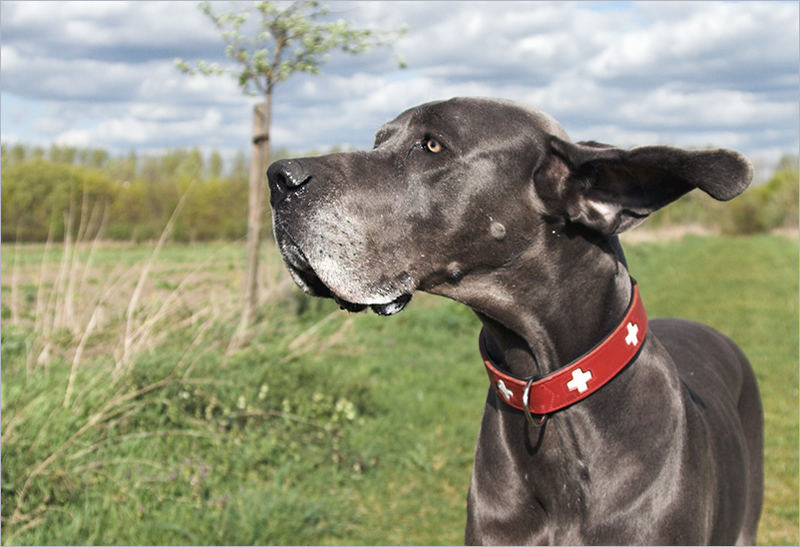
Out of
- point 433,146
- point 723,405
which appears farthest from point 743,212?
point 433,146

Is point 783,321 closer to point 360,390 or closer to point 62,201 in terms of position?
point 360,390

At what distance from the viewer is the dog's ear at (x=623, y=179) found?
7.75 ft

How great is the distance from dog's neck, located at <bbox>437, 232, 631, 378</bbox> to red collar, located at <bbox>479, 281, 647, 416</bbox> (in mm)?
69

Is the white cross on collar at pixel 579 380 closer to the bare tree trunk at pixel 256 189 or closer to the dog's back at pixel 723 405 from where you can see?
the dog's back at pixel 723 405

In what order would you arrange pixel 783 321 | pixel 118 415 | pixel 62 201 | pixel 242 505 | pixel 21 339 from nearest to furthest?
pixel 242 505, pixel 118 415, pixel 21 339, pixel 62 201, pixel 783 321

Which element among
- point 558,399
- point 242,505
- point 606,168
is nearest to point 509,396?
point 558,399

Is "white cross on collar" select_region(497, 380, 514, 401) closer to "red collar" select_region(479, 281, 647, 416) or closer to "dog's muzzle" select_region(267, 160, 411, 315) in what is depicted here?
"red collar" select_region(479, 281, 647, 416)

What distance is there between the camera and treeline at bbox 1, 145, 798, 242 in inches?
238

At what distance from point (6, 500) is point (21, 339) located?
1.76 metres

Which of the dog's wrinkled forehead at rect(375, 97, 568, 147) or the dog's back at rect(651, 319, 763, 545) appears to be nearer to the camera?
the dog's wrinkled forehead at rect(375, 97, 568, 147)

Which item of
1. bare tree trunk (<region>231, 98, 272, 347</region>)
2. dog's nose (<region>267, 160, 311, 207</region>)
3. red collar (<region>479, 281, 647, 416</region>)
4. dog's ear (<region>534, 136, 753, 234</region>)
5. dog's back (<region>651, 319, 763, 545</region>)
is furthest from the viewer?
bare tree trunk (<region>231, 98, 272, 347</region>)

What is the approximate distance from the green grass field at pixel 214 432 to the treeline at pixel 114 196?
1.27 feet

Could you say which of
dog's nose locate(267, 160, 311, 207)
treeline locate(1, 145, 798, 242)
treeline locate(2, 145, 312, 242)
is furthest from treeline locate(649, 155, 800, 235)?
dog's nose locate(267, 160, 311, 207)

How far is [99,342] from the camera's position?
19.6 feet
